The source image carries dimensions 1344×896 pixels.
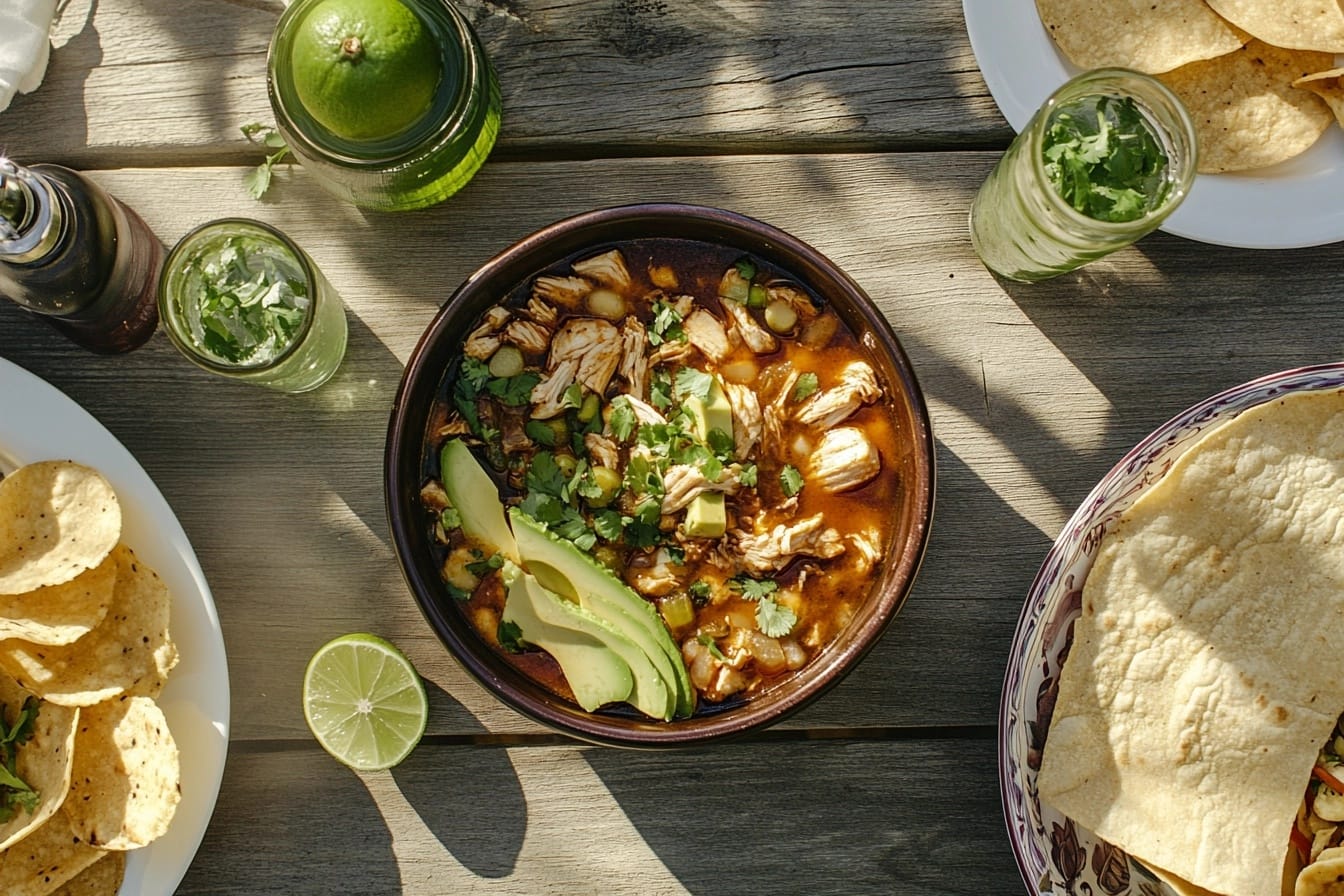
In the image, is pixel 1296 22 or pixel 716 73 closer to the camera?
pixel 1296 22

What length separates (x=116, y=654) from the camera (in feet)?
6.60

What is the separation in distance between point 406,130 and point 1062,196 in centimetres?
117

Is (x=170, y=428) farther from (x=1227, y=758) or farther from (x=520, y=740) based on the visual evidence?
(x=1227, y=758)

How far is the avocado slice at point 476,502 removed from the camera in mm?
2055

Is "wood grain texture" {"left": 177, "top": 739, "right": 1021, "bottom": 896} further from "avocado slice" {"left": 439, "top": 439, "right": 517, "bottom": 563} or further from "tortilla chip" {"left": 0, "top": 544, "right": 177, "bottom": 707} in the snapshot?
"avocado slice" {"left": 439, "top": 439, "right": 517, "bottom": 563}

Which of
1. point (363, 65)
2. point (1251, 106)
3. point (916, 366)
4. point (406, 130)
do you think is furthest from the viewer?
point (916, 366)

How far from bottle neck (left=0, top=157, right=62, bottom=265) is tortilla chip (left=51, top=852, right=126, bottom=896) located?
1.12 metres

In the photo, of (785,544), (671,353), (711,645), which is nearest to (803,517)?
Result: (785,544)

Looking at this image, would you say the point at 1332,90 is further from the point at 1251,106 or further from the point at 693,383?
the point at 693,383

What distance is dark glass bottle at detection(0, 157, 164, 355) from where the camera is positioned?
6.19 feet

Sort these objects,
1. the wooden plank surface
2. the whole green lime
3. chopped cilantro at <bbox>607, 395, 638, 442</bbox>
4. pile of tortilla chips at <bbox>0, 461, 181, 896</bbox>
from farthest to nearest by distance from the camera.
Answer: the wooden plank surface < chopped cilantro at <bbox>607, 395, 638, 442</bbox> < pile of tortilla chips at <bbox>0, 461, 181, 896</bbox> < the whole green lime

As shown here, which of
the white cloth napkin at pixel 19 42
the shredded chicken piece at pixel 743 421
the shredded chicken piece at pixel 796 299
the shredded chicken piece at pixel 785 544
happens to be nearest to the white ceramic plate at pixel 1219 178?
the shredded chicken piece at pixel 796 299

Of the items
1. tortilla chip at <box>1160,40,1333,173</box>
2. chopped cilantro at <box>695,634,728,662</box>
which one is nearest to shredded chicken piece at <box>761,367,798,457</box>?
chopped cilantro at <box>695,634,728,662</box>

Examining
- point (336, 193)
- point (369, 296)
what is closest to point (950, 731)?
point (369, 296)
